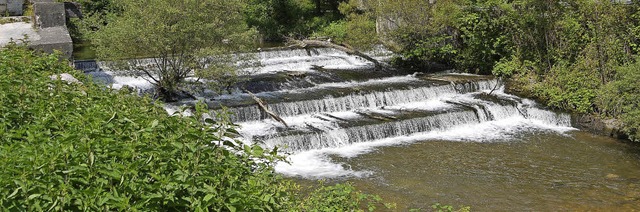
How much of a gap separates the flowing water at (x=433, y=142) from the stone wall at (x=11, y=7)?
4123mm

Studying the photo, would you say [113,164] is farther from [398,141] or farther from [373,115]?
[373,115]

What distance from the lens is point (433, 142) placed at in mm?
13422

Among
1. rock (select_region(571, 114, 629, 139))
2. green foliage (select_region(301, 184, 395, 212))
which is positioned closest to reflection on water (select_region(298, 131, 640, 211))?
rock (select_region(571, 114, 629, 139))

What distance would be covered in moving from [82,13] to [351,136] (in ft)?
54.2

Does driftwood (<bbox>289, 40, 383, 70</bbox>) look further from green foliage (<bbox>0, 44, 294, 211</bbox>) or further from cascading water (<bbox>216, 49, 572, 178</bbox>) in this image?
green foliage (<bbox>0, 44, 294, 211</bbox>)

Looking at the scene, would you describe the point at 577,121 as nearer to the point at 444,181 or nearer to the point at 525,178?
the point at 525,178

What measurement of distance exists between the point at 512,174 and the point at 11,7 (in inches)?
432

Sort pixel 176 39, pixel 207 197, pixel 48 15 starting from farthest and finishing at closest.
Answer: pixel 176 39 → pixel 48 15 → pixel 207 197

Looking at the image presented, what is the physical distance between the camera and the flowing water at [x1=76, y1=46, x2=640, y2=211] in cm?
1047

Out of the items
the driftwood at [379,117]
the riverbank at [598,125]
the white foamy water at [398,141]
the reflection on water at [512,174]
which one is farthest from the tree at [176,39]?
the riverbank at [598,125]

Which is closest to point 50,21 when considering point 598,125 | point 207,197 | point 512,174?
point 207,197

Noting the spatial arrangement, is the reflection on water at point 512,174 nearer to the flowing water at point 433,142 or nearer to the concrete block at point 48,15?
the flowing water at point 433,142

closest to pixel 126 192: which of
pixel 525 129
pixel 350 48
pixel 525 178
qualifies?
pixel 525 178

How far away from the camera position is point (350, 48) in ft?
68.6
